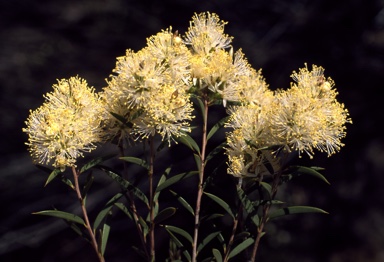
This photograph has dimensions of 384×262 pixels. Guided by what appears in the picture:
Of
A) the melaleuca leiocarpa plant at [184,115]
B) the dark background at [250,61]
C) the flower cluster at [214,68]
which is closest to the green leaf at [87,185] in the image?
the melaleuca leiocarpa plant at [184,115]

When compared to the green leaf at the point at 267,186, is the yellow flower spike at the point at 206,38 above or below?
above

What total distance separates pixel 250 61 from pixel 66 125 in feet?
2.47

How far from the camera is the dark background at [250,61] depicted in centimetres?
130

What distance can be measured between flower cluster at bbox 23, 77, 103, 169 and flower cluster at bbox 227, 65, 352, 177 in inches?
8.8

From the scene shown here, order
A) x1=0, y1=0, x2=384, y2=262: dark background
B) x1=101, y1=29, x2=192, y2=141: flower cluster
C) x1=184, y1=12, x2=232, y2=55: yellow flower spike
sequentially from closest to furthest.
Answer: x1=101, y1=29, x2=192, y2=141: flower cluster < x1=184, y1=12, x2=232, y2=55: yellow flower spike < x1=0, y1=0, x2=384, y2=262: dark background

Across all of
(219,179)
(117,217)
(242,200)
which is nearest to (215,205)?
(219,179)

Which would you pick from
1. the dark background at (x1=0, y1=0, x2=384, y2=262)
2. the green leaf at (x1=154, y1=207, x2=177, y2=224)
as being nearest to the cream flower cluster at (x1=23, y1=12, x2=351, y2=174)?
the green leaf at (x1=154, y1=207, x2=177, y2=224)

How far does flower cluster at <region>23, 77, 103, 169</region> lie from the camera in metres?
0.75

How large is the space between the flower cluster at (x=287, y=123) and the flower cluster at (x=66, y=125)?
225 mm

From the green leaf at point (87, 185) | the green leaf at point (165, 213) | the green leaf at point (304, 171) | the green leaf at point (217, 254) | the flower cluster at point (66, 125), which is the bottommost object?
the green leaf at point (217, 254)

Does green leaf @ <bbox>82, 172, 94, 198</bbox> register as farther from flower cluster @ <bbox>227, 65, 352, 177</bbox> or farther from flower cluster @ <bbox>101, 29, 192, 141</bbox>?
flower cluster @ <bbox>227, 65, 352, 177</bbox>

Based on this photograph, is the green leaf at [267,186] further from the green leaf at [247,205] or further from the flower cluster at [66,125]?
the flower cluster at [66,125]

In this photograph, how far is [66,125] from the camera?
75 centimetres

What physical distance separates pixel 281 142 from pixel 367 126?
0.72 m
